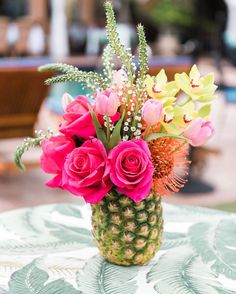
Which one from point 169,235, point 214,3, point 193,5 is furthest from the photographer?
point 193,5

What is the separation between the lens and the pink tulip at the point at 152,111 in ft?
5.36

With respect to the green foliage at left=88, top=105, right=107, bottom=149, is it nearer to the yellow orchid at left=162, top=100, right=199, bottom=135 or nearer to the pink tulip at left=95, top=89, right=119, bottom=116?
the pink tulip at left=95, top=89, right=119, bottom=116

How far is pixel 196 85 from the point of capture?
1.76 meters

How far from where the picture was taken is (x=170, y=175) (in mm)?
1769

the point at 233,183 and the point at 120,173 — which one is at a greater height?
the point at 120,173

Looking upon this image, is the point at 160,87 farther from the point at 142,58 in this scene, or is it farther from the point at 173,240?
the point at 173,240

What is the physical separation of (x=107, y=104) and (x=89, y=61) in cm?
720

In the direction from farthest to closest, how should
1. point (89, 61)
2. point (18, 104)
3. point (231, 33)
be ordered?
point (231, 33) < point (89, 61) < point (18, 104)

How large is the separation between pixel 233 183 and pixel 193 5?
12978mm

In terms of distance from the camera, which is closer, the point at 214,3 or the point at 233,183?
the point at 233,183

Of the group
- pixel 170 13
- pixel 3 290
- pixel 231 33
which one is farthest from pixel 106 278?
pixel 170 13

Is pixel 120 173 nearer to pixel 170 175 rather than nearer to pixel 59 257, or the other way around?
pixel 170 175

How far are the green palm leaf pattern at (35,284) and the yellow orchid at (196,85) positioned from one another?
0.60m

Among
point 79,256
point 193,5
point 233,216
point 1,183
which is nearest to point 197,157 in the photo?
point 1,183
